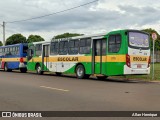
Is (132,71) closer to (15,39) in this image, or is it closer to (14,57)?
(14,57)

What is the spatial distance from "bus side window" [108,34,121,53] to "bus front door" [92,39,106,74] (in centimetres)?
68

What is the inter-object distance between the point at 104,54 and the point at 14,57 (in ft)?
51.4

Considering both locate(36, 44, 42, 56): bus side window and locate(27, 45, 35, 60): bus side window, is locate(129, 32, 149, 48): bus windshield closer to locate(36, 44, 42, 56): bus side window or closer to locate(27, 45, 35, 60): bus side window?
locate(36, 44, 42, 56): bus side window

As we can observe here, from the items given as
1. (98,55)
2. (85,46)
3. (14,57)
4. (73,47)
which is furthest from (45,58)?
(14,57)

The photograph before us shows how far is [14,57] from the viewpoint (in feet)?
108

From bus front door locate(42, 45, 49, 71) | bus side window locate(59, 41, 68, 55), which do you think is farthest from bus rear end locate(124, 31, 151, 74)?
bus front door locate(42, 45, 49, 71)

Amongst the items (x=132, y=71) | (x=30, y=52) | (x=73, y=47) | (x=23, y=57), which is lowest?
(x=132, y=71)

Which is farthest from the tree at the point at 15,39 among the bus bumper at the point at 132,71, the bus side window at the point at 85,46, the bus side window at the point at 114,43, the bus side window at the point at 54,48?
the bus bumper at the point at 132,71

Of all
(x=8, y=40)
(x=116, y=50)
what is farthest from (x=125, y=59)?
(x=8, y=40)

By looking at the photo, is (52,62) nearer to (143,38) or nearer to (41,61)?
(41,61)

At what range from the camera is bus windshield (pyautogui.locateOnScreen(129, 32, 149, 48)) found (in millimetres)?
18650

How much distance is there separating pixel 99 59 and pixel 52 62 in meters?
6.27

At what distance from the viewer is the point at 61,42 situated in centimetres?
2430

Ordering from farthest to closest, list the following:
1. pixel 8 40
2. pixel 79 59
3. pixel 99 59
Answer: pixel 8 40
pixel 79 59
pixel 99 59
